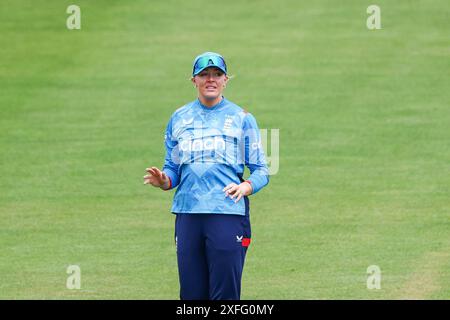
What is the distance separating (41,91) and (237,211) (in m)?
11.6

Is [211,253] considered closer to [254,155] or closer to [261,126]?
[254,155]

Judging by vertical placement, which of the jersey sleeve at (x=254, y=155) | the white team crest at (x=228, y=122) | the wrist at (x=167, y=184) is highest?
the white team crest at (x=228, y=122)

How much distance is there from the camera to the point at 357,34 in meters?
22.9

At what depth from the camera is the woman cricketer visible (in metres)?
9.48

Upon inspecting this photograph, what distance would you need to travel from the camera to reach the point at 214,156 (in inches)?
376

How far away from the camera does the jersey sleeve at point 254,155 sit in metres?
9.62

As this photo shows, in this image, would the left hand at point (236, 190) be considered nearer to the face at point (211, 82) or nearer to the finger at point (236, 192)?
the finger at point (236, 192)

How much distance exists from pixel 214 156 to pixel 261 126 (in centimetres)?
967

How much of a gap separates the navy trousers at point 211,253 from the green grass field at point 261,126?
116 inches

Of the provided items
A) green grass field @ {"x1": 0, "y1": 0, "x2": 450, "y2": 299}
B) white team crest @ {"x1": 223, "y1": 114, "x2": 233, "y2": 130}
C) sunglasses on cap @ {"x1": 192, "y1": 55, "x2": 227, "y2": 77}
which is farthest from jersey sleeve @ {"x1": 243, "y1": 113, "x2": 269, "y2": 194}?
green grass field @ {"x1": 0, "y1": 0, "x2": 450, "y2": 299}

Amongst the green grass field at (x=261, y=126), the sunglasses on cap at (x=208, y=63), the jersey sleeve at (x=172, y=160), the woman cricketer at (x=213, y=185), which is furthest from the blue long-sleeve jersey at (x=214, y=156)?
the green grass field at (x=261, y=126)

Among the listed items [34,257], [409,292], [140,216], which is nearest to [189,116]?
[409,292]

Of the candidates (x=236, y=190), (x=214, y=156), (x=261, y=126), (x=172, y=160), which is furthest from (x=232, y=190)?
(x=261, y=126)

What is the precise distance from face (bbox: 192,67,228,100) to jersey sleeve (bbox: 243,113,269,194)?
31cm
